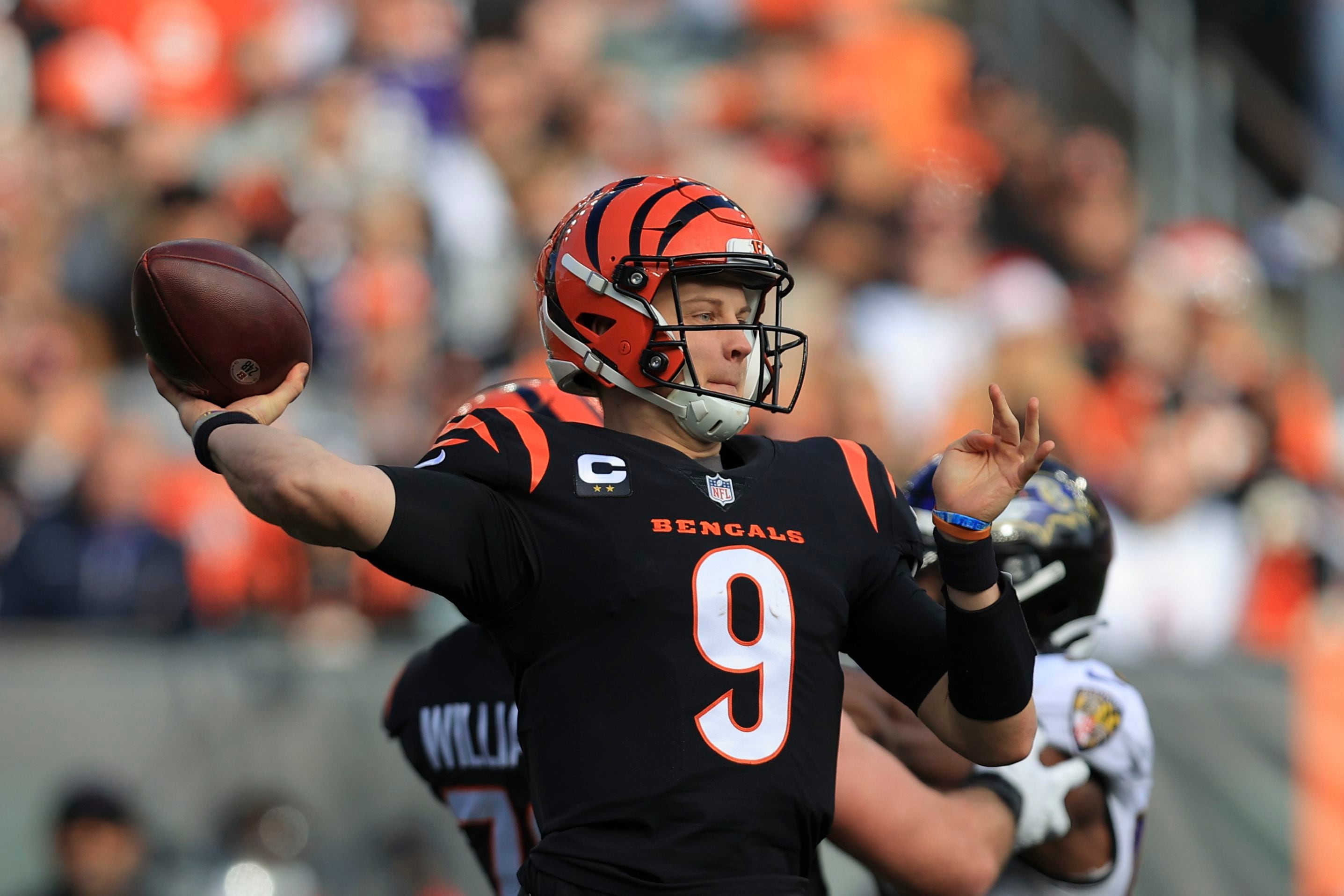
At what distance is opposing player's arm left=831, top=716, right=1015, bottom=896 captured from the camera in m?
2.72

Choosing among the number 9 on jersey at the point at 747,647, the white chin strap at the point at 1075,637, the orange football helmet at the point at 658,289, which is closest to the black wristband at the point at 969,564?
the number 9 on jersey at the point at 747,647

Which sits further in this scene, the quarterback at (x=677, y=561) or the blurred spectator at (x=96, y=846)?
the blurred spectator at (x=96, y=846)

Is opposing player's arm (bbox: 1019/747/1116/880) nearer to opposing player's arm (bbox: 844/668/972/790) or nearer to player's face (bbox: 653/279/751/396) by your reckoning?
opposing player's arm (bbox: 844/668/972/790)

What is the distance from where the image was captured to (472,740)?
10.3ft

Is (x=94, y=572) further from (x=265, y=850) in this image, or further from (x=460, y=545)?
(x=460, y=545)

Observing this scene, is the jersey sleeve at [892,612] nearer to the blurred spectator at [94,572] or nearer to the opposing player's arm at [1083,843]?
the opposing player's arm at [1083,843]

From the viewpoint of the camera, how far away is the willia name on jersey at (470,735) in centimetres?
309

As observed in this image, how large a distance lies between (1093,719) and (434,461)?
1495 mm

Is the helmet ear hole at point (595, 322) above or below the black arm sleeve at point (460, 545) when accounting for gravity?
above

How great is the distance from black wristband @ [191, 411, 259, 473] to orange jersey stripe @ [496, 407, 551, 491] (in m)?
0.40

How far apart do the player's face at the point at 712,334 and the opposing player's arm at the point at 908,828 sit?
74 centimetres

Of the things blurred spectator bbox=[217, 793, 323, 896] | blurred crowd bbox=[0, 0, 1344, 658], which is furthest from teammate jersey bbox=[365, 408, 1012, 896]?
blurred crowd bbox=[0, 0, 1344, 658]

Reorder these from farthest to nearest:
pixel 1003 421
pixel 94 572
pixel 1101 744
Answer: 1. pixel 94 572
2. pixel 1101 744
3. pixel 1003 421

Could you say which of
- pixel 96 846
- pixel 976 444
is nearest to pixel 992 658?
pixel 976 444
